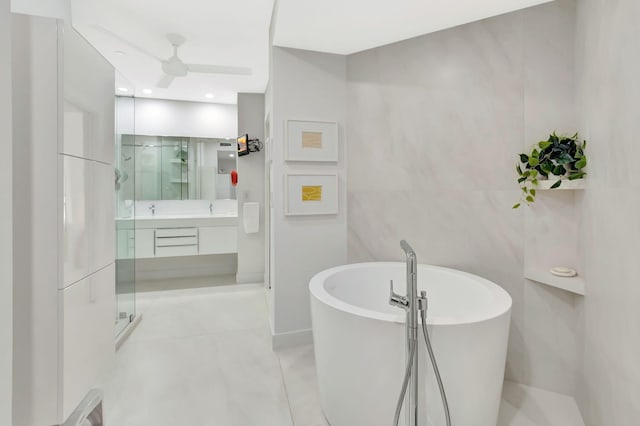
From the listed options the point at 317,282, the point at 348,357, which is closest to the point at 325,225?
the point at 317,282

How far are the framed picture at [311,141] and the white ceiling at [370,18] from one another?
58 centimetres

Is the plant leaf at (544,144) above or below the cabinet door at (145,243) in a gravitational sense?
above

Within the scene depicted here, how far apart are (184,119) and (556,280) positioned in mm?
4395

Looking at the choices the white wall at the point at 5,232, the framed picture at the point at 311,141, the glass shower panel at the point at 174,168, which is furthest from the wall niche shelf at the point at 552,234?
the glass shower panel at the point at 174,168

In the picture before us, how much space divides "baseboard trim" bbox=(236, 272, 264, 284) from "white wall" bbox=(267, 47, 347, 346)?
1700 millimetres

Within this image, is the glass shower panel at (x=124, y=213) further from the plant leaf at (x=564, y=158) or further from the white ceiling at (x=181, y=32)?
the plant leaf at (x=564, y=158)

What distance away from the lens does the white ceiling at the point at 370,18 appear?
174cm

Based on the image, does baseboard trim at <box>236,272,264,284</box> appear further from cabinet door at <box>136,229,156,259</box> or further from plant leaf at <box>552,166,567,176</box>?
plant leaf at <box>552,166,567,176</box>

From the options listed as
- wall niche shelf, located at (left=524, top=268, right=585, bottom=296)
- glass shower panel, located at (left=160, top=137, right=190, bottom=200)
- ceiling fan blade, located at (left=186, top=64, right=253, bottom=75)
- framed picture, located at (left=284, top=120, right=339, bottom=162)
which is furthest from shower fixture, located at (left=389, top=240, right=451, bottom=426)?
glass shower panel, located at (left=160, top=137, right=190, bottom=200)

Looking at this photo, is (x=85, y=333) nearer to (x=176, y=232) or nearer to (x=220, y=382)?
(x=220, y=382)

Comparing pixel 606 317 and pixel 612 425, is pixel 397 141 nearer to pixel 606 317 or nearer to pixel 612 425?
pixel 606 317

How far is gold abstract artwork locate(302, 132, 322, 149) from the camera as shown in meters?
2.38

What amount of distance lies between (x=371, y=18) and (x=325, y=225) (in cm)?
146

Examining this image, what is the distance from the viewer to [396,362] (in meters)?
1.28
